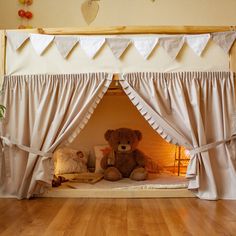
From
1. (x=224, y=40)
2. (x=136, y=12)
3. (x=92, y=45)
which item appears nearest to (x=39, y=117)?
(x=92, y=45)

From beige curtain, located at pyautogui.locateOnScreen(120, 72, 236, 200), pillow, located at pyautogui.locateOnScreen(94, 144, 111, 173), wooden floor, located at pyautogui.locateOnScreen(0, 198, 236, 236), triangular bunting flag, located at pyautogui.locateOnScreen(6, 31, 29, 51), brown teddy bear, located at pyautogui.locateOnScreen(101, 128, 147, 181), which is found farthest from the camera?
pillow, located at pyautogui.locateOnScreen(94, 144, 111, 173)

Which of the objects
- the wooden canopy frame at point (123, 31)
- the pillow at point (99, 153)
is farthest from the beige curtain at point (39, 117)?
the pillow at point (99, 153)

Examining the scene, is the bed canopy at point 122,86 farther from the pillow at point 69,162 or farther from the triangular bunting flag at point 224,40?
the pillow at point 69,162

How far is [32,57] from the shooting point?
92.0 inches

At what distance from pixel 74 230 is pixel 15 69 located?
1401 mm

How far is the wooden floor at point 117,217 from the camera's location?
1548mm

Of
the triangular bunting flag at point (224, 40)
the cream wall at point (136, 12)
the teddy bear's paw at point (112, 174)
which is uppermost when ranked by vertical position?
the cream wall at point (136, 12)

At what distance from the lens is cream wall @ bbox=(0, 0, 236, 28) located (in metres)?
3.36

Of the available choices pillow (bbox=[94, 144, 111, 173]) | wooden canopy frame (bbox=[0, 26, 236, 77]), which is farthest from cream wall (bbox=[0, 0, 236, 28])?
pillow (bbox=[94, 144, 111, 173])

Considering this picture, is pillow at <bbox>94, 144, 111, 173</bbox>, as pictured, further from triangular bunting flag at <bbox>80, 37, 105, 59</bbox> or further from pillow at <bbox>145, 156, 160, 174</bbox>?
triangular bunting flag at <bbox>80, 37, 105, 59</bbox>

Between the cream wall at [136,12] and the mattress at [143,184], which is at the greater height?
the cream wall at [136,12]

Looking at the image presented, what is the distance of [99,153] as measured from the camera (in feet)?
10.1

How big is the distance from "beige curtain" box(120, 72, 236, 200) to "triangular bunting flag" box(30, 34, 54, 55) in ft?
2.16

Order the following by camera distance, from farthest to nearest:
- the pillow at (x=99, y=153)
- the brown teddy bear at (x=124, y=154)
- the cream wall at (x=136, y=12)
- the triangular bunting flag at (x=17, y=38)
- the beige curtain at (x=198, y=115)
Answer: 1. the cream wall at (x=136, y=12)
2. the pillow at (x=99, y=153)
3. the brown teddy bear at (x=124, y=154)
4. the triangular bunting flag at (x=17, y=38)
5. the beige curtain at (x=198, y=115)
